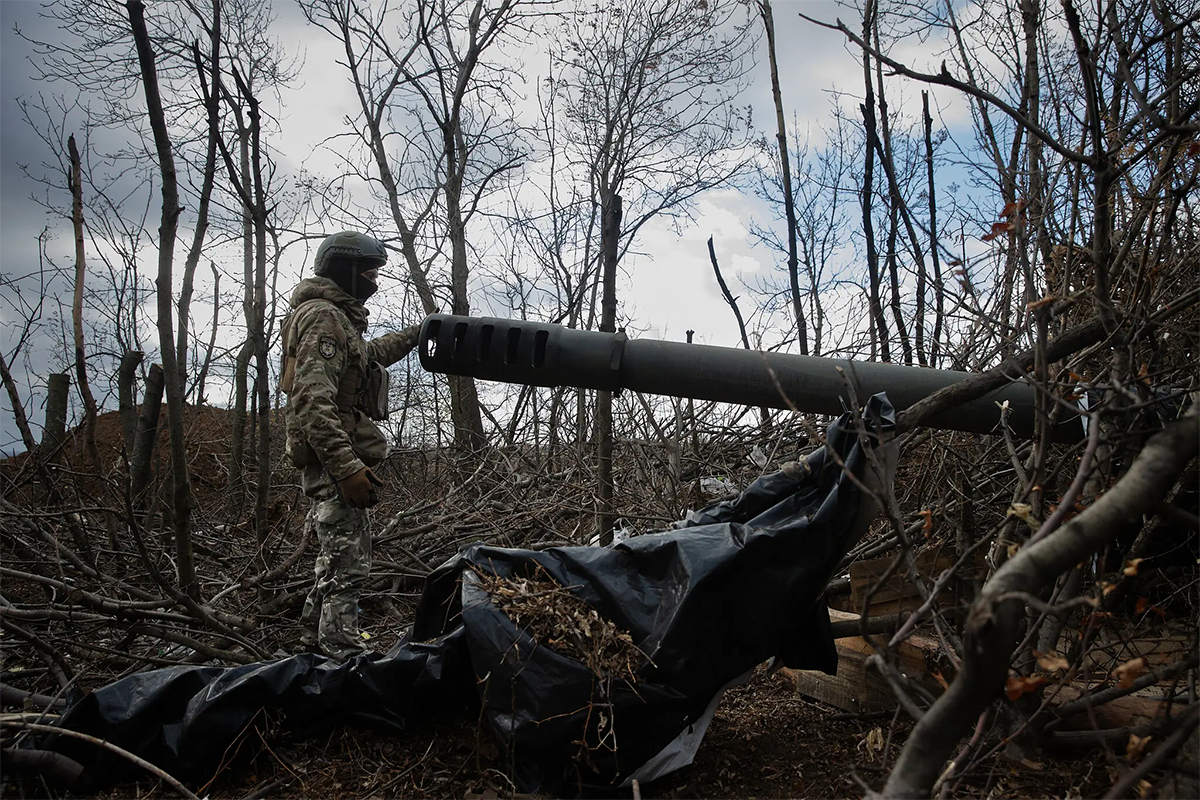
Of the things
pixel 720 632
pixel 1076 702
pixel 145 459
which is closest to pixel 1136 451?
pixel 1076 702

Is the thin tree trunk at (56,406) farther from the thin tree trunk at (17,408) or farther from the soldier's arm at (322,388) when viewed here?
the soldier's arm at (322,388)

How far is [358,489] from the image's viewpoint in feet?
12.0

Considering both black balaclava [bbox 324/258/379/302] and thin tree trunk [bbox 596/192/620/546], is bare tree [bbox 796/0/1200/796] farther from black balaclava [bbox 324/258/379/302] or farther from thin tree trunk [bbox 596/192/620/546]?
black balaclava [bbox 324/258/379/302]

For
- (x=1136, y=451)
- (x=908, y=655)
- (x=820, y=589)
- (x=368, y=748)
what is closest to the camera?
(x=1136, y=451)

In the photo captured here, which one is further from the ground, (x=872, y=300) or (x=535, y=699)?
(x=872, y=300)

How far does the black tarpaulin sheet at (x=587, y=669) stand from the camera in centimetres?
231

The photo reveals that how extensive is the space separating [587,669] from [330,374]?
2.16 metres

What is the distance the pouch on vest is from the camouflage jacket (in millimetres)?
35

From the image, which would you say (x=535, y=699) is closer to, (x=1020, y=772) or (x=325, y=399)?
(x=1020, y=772)

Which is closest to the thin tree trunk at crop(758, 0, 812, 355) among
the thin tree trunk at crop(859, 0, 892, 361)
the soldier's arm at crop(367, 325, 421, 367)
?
the thin tree trunk at crop(859, 0, 892, 361)

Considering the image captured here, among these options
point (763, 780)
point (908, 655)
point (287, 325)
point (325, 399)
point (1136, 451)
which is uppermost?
point (287, 325)

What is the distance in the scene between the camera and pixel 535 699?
7.53 ft

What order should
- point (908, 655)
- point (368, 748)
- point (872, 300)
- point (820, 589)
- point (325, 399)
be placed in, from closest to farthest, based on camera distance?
point (820, 589) → point (368, 748) → point (908, 655) → point (325, 399) → point (872, 300)

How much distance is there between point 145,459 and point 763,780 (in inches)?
209
